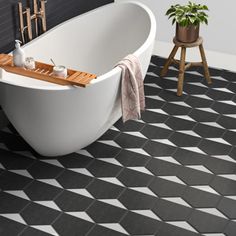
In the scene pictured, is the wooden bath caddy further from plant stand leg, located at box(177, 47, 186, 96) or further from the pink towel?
plant stand leg, located at box(177, 47, 186, 96)

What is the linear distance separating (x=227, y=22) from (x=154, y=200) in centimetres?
237

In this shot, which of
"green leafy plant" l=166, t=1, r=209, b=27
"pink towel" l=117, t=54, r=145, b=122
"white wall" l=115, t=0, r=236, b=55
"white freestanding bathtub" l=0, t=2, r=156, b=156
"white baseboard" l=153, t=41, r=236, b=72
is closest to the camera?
"white freestanding bathtub" l=0, t=2, r=156, b=156

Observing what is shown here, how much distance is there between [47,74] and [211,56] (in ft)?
7.29

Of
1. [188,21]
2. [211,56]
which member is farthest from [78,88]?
[211,56]

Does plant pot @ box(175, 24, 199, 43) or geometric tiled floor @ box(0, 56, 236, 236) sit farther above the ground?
plant pot @ box(175, 24, 199, 43)

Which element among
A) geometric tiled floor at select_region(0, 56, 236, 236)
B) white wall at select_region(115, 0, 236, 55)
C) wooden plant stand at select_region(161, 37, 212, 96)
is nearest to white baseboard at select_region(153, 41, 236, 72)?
white wall at select_region(115, 0, 236, 55)

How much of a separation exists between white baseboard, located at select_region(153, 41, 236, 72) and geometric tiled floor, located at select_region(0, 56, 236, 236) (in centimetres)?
65

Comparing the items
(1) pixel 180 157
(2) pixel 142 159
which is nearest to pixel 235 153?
(1) pixel 180 157

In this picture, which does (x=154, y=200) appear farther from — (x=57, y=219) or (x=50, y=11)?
(x=50, y=11)

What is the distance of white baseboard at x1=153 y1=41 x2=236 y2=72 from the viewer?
5.77 m

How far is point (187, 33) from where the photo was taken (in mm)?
5086

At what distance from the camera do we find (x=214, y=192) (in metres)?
4.12

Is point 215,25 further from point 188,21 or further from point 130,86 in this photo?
point 130,86

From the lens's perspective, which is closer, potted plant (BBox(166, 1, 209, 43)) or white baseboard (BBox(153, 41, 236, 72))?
potted plant (BBox(166, 1, 209, 43))
